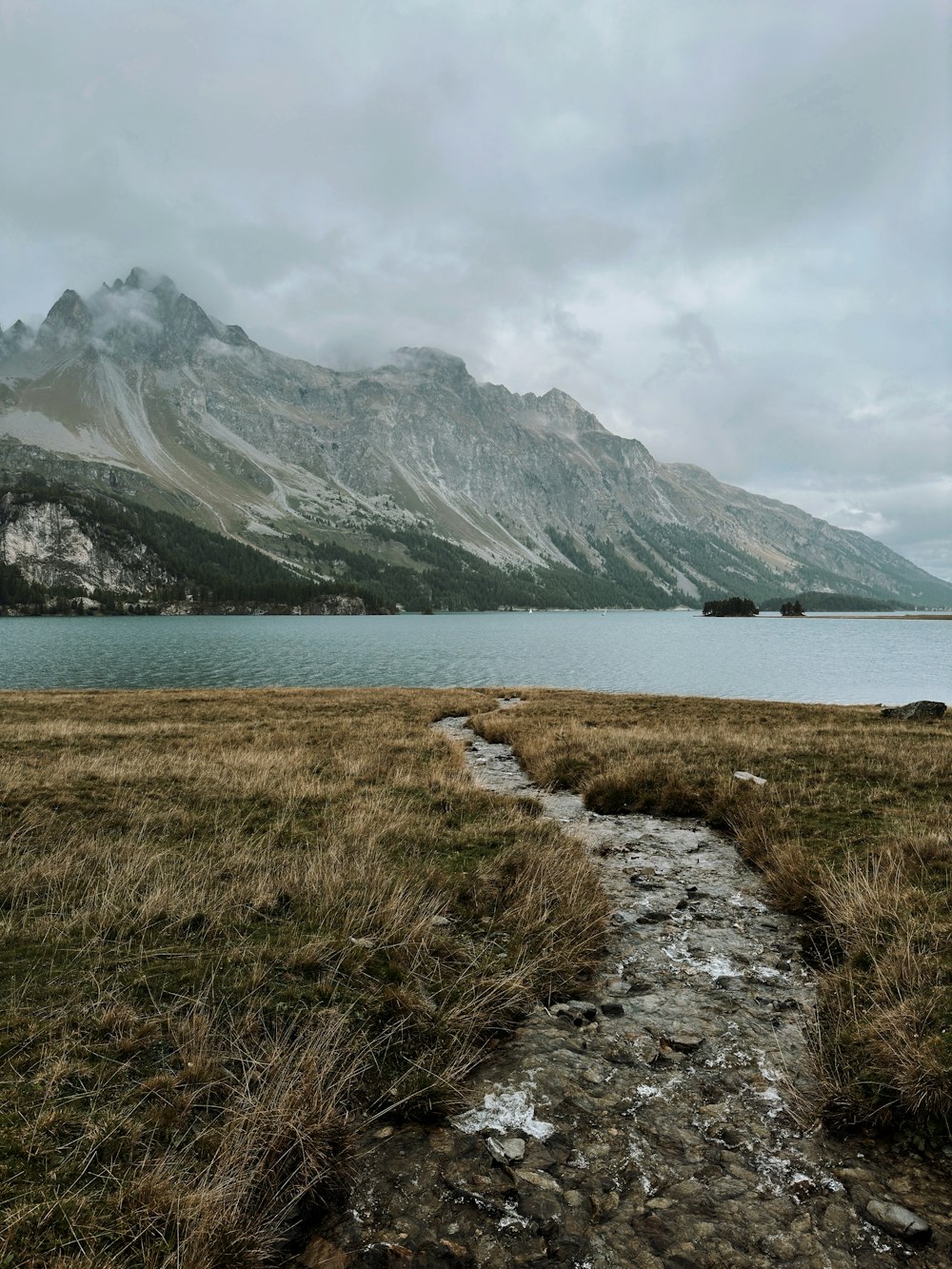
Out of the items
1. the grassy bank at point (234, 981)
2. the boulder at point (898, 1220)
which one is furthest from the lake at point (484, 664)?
the boulder at point (898, 1220)

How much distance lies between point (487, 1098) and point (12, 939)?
5925 mm

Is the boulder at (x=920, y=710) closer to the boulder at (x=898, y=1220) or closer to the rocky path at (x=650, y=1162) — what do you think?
the rocky path at (x=650, y=1162)

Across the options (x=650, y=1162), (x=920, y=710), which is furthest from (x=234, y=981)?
(x=920, y=710)

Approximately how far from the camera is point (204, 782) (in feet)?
50.6

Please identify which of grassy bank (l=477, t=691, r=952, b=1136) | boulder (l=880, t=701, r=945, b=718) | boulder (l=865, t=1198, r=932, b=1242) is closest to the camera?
boulder (l=865, t=1198, r=932, b=1242)

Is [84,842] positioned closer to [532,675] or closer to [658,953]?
[658,953]

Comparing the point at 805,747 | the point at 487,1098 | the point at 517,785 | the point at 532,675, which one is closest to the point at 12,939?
the point at 487,1098

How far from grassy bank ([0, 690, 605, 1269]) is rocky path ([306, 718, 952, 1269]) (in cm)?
45

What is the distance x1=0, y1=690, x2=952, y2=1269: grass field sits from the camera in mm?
3906

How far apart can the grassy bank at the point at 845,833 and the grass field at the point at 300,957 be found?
0.05 m

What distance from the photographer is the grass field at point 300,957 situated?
154 inches

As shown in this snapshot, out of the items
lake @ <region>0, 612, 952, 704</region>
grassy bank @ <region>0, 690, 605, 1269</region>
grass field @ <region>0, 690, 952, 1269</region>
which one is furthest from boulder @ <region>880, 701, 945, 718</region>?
grassy bank @ <region>0, 690, 605, 1269</region>

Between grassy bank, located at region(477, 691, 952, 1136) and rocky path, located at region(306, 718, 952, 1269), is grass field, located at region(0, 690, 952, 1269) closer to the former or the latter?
grassy bank, located at region(477, 691, 952, 1136)

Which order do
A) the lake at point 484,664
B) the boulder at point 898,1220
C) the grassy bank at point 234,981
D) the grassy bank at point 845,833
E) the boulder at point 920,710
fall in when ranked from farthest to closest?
the lake at point 484,664
the boulder at point 920,710
the grassy bank at point 845,833
the boulder at point 898,1220
the grassy bank at point 234,981
